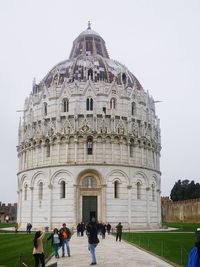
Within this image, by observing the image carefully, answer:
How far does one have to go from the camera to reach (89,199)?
53.4 m

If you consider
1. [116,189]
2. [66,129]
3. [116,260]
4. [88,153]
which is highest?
[66,129]

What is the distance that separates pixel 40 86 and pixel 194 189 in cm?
6390

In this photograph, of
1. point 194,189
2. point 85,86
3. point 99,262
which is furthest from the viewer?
point 194,189

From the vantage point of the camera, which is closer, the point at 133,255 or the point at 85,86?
the point at 133,255

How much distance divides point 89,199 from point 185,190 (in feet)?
→ 216

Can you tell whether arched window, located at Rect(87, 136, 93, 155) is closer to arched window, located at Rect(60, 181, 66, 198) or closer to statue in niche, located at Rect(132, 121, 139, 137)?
arched window, located at Rect(60, 181, 66, 198)

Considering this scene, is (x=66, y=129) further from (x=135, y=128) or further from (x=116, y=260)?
(x=116, y=260)

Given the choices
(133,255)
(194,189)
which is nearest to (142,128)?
(133,255)

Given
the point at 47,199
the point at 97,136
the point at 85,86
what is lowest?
the point at 47,199

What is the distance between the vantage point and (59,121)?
55.6 metres

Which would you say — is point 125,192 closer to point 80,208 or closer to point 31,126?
point 80,208

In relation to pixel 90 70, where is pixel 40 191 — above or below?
below

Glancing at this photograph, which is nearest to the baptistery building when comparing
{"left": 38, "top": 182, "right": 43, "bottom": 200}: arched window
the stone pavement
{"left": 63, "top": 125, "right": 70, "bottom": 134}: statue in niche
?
{"left": 38, "top": 182, "right": 43, "bottom": 200}: arched window

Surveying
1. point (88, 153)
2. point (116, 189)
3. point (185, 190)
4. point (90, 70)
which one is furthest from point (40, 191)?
point (185, 190)
